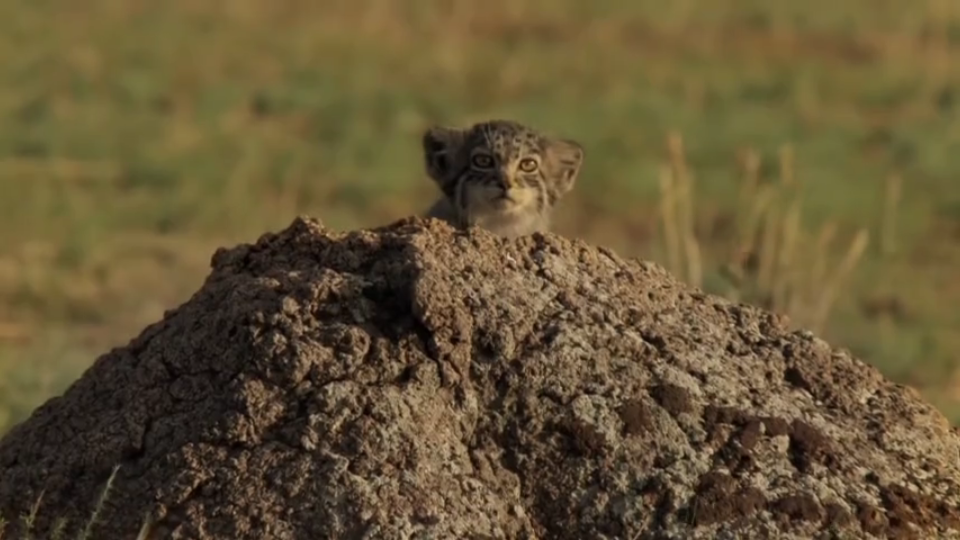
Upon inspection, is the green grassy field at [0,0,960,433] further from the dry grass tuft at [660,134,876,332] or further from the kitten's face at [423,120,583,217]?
the kitten's face at [423,120,583,217]

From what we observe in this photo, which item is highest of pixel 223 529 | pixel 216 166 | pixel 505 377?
pixel 216 166

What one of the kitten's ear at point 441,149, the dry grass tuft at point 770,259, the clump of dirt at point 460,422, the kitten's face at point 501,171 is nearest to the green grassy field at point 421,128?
the dry grass tuft at point 770,259

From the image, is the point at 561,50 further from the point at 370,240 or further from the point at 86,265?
the point at 370,240

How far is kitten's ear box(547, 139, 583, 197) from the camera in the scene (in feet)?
29.1

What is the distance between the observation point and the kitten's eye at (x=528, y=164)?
28.3ft

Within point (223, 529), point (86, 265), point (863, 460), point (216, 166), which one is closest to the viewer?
point (223, 529)

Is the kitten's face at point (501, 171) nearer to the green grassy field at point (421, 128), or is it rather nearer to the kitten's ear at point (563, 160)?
the kitten's ear at point (563, 160)

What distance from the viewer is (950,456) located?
6121 mm

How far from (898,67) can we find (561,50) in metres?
3.84

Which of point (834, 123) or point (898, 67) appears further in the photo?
point (898, 67)

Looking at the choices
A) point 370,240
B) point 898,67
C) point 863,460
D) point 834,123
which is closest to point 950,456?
point 863,460

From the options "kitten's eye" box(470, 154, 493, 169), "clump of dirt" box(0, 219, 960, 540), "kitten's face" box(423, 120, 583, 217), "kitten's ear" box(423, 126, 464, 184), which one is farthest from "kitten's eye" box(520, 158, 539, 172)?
"clump of dirt" box(0, 219, 960, 540)

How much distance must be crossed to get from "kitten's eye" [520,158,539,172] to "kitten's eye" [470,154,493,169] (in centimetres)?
15

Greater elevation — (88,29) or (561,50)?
(561,50)
